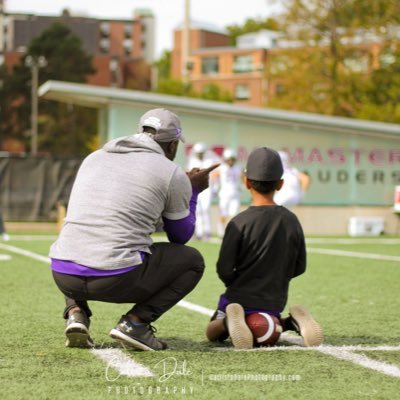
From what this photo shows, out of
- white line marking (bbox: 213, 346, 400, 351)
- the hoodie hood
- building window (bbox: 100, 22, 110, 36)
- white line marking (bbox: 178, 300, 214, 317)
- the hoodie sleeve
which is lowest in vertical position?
white line marking (bbox: 178, 300, 214, 317)

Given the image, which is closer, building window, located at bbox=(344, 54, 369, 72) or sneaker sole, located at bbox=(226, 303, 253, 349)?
sneaker sole, located at bbox=(226, 303, 253, 349)

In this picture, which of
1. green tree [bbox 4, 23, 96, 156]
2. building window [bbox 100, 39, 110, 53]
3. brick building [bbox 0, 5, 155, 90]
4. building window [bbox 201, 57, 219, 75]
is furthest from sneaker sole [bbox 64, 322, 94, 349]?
building window [bbox 100, 39, 110, 53]

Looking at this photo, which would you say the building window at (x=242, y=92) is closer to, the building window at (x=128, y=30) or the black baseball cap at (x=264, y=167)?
the building window at (x=128, y=30)

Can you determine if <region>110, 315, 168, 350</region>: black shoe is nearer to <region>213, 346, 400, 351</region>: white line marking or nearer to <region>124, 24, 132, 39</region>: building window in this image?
<region>213, 346, 400, 351</region>: white line marking

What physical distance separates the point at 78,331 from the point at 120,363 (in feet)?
1.51

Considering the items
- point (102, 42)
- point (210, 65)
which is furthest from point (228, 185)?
point (102, 42)

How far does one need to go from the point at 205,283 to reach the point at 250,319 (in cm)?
476

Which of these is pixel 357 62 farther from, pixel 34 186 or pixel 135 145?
pixel 135 145

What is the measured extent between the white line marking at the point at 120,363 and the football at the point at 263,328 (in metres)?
0.81

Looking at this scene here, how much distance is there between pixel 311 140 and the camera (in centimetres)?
2698

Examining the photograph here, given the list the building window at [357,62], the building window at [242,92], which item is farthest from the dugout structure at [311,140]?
the building window at [242,92]

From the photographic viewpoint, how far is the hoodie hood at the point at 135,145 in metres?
5.49

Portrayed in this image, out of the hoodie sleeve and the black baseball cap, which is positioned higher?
the black baseball cap

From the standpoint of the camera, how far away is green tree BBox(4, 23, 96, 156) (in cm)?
6881
